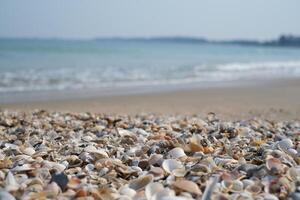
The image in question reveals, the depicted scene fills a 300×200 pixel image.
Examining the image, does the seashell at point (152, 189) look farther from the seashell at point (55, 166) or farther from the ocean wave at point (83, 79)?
the ocean wave at point (83, 79)

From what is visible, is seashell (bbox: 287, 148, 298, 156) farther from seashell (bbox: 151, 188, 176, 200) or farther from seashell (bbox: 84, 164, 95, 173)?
seashell (bbox: 84, 164, 95, 173)

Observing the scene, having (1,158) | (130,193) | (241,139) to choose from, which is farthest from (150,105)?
(130,193)

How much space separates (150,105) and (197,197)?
719 cm

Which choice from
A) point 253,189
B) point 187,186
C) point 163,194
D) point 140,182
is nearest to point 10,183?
point 140,182

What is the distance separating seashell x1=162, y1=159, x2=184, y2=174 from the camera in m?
2.63

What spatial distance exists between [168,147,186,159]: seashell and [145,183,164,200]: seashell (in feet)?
2.27

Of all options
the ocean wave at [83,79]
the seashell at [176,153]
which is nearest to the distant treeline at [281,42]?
the ocean wave at [83,79]

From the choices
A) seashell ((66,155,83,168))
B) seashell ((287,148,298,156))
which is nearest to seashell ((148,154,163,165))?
seashell ((66,155,83,168))

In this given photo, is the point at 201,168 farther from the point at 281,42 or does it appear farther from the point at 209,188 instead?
the point at 281,42

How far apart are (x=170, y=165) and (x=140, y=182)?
1.14ft

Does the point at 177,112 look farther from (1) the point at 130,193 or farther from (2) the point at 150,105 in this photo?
(1) the point at 130,193

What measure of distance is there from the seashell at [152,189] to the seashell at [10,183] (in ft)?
2.18

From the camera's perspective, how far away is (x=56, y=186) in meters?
2.23

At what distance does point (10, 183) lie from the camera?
2281mm
